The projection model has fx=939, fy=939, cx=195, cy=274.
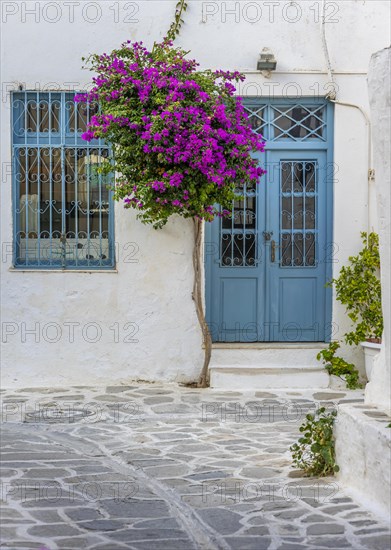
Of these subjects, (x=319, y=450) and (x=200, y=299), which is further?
(x=200, y=299)

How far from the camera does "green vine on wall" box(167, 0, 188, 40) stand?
32.3 ft

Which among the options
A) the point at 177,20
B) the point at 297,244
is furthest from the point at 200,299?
the point at 177,20

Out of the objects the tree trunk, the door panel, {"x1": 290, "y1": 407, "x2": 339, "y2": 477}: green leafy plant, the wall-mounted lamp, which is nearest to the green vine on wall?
the wall-mounted lamp

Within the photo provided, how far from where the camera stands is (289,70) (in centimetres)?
1001

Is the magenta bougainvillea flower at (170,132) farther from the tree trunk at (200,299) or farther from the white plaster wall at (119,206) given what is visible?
the white plaster wall at (119,206)

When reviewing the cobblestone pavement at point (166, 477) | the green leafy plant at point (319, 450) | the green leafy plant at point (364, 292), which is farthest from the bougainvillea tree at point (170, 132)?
the green leafy plant at point (319, 450)

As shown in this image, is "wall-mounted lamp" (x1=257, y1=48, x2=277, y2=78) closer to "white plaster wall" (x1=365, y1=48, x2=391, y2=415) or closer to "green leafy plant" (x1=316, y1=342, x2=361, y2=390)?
"green leafy plant" (x1=316, y1=342, x2=361, y2=390)

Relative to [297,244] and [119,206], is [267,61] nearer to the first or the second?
[297,244]

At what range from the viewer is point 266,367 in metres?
9.80

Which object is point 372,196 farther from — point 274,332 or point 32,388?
point 32,388

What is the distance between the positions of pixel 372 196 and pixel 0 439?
4768mm

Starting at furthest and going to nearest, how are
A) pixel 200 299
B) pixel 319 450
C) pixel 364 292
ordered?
pixel 200 299, pixel 364 292, pixel 319 450

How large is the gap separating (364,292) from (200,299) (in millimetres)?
1712

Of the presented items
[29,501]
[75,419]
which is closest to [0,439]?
[75,419]
